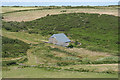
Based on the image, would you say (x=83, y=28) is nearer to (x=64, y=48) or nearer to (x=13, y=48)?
(x=64, y=48)

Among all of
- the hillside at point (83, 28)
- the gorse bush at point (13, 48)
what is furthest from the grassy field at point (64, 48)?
the gorse bush at point (13, 48)

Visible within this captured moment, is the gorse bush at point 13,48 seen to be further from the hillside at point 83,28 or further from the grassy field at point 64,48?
the hillside at point 83,28

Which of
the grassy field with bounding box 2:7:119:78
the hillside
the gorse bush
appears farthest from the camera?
the hillside

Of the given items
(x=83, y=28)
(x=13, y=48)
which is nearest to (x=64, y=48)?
(x=13, y=48)

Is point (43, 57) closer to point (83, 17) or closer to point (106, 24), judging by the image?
point (106, 24)

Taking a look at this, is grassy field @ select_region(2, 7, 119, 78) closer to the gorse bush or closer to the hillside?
the hillside

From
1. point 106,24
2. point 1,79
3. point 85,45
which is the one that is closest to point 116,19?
point 106,24

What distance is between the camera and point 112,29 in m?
76.3

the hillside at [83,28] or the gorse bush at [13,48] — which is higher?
the hillside at [83,28]

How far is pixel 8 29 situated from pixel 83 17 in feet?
129

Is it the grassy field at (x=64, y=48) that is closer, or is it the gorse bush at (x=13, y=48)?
the grassy field at (x=64, y=48)

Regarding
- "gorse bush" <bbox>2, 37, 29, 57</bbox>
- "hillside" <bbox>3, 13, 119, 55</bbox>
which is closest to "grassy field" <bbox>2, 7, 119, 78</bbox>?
"hillside" <bbox>3, 13, 119, 55</bbox>

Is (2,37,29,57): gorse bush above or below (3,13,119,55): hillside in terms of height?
below

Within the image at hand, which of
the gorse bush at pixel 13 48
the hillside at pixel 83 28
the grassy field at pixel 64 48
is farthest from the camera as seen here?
the hillside at pixel 83 28
